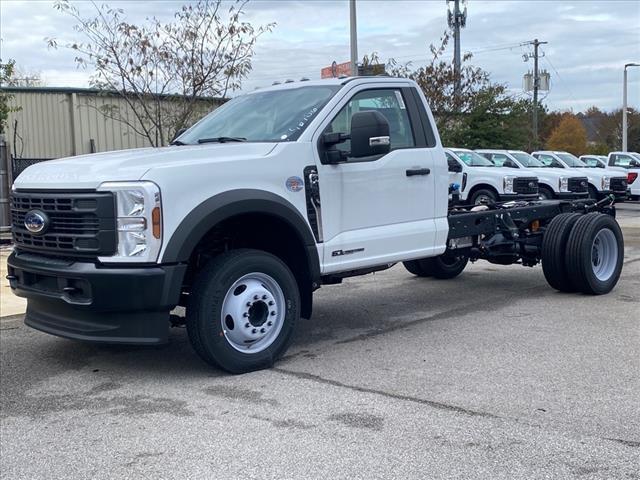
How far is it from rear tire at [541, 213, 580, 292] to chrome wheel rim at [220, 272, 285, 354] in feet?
12.6

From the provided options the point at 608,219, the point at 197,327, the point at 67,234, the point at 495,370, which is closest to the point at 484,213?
the point at 608,219

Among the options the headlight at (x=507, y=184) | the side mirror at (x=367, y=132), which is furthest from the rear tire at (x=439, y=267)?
the headlight at (x=507, y=184)

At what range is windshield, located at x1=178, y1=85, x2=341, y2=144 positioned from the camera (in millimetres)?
6335

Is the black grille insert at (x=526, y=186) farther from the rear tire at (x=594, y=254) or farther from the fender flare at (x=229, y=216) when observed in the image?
the fender flare at (x=229, y=216)

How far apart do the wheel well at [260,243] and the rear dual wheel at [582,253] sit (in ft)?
11.3

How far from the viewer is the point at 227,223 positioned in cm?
589

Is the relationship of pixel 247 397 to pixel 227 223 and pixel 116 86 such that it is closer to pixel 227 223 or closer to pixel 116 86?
pixel 227 223

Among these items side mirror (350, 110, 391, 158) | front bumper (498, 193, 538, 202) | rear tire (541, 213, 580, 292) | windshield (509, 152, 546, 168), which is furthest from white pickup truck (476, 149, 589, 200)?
side mirror (350, 110, 391, 158)

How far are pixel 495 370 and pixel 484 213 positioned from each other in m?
2.74

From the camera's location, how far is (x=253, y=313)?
591 centimetres

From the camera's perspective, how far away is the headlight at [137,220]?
5184 millimetres

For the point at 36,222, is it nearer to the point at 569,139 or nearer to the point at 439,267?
the point at 439,267

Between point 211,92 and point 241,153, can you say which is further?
point 211,92

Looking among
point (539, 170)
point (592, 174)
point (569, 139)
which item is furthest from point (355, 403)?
point (569, 139)
